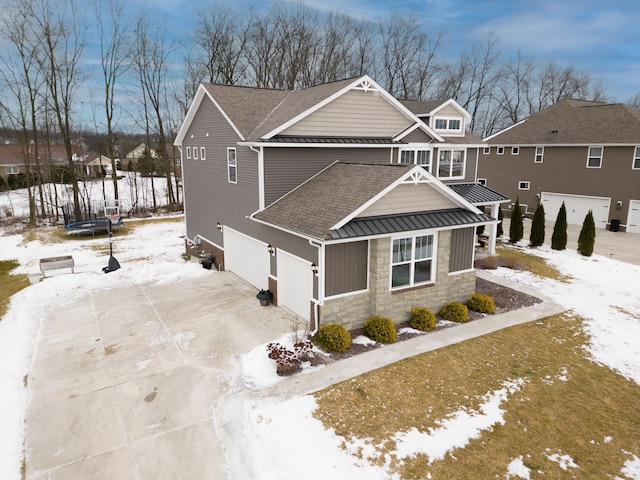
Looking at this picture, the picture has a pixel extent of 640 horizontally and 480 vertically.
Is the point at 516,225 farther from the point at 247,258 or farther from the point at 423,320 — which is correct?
the point at 247,258

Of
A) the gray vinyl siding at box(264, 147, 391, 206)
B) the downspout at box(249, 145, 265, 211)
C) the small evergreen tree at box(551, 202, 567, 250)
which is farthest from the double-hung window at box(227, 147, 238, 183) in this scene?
the small evergreen tree at box(551, 202, 567, 250)

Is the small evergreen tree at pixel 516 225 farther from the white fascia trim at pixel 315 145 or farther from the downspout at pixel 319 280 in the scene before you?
the downspout at pixel 319 280

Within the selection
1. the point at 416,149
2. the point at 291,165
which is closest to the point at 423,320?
the point at 291,165

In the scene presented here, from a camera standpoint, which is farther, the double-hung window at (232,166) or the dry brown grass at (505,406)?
the double-hung window at (232,166)

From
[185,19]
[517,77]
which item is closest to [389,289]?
[185,19]

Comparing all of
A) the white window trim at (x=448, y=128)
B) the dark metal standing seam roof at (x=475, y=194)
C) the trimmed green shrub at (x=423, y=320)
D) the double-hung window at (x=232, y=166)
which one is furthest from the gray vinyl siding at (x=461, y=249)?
the white window trim at (x=448, y=128)

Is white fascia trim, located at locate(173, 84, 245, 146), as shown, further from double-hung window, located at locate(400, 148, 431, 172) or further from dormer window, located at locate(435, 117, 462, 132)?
dormer window, located at locate(435, 117, 462, 132)
